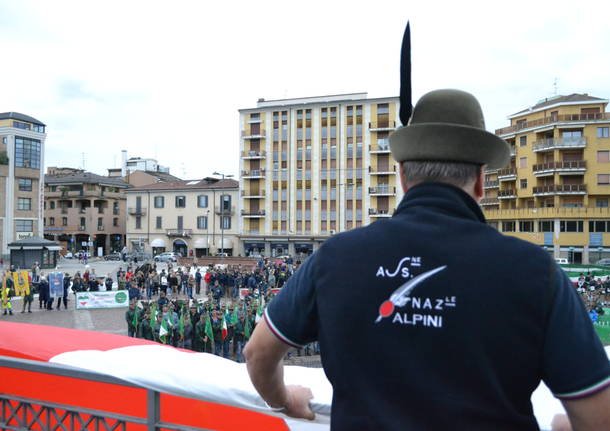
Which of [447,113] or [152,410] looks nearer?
[447,113]

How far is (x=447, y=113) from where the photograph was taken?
1.53 meters

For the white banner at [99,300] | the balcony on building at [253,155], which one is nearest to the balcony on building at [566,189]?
the balcony on building at [253,155]

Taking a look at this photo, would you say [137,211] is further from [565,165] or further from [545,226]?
[565,165]

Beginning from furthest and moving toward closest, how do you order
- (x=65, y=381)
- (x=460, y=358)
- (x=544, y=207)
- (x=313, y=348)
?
(x=544, y=207) → (x=313, y=348) → (x=65, y=381) → (x=460, y=358)

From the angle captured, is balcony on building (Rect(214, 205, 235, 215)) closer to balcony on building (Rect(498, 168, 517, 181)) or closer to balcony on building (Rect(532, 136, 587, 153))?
balcony on building (Rect(498, 168, 517, 181))

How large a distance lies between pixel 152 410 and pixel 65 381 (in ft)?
4.85

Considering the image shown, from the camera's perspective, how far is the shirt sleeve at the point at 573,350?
4.05ft

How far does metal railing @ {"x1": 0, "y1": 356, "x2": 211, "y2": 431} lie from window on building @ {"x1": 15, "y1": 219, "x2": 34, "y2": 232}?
60.5 meters

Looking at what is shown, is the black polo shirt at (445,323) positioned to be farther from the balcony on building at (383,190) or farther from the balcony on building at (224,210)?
the balcony on building at (224,210)

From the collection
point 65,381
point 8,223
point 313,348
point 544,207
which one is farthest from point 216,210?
point 65,381

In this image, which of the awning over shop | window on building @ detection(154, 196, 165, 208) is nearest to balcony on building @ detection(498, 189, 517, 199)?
window on building @ detection(154, 196, 165, 208)

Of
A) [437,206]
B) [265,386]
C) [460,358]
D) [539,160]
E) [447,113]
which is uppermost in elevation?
[539,160]

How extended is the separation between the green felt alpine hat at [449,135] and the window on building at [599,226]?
5742 cm

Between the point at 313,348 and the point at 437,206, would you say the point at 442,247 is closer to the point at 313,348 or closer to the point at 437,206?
the point at 437,206
